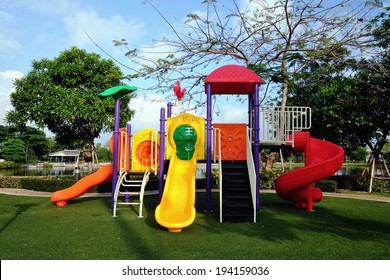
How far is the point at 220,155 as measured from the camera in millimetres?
8430

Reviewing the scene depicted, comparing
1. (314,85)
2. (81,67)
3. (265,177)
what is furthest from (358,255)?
(81,67)

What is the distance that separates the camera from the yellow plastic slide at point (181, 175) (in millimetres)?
6785

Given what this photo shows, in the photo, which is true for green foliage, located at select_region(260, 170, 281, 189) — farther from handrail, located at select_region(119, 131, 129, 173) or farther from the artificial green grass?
handrail, located at select_region(119, 131, 129, 173)

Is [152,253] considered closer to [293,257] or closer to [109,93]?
[293,257]

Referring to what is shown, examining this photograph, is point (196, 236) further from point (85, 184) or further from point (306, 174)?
point (85, 184)

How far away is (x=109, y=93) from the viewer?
890 centimetres

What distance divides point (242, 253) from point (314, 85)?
14.2 m

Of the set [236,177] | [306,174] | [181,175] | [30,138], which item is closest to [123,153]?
[181,175]

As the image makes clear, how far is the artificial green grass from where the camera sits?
516 cm

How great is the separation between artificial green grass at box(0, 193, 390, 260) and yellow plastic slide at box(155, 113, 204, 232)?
301mm

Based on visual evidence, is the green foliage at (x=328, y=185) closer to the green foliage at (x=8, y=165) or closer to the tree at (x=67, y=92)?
the tree at (x=67, y=92)

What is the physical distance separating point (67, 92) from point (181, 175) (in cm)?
1183

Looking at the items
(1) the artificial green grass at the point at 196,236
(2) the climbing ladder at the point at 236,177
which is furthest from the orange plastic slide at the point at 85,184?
(2) the climbing ladder at the point at 236,177

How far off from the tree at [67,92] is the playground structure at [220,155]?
26.2 feet
